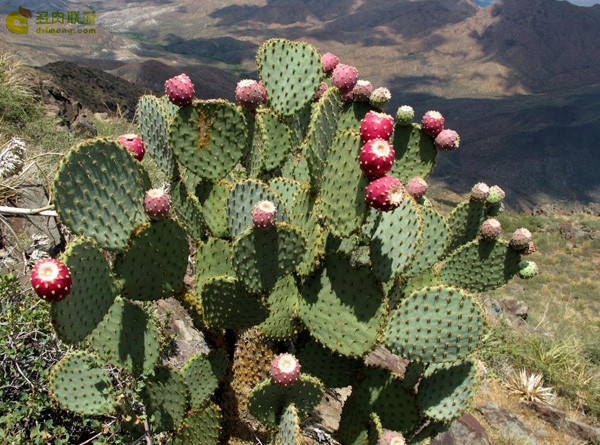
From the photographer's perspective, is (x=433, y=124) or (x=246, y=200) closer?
(x=246, y=200)

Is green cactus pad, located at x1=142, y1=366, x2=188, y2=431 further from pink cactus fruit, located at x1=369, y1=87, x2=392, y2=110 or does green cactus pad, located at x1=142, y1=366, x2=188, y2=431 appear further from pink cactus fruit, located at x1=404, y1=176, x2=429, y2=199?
pink cactus fruit, located at x1=369, y1=87, x2=392, y2=110

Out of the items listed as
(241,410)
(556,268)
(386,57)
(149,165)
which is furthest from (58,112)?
(386,57)

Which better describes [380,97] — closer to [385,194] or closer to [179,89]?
[385,194]

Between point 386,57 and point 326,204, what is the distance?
471 ft

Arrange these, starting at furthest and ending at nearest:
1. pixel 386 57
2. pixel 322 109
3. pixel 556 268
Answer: pixel 386 57 → pixel 556 268 → pixel 322 109

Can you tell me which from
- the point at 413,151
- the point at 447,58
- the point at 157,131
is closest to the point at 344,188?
the point at 413,151

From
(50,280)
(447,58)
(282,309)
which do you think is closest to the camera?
(50,280)

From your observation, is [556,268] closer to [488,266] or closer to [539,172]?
[488,266]

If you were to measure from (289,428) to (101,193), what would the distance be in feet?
4.35

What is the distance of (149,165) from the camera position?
7.28 m

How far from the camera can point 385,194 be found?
1.71 meters

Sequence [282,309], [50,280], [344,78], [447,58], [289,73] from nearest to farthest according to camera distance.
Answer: [50,280] → [282,309] → [344,78] → [289,73] → [447,58]

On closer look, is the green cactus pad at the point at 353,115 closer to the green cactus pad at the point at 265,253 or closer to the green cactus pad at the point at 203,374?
the green cactus pad at the point at 265,253

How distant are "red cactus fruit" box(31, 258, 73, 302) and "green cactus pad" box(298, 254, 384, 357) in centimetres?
118
